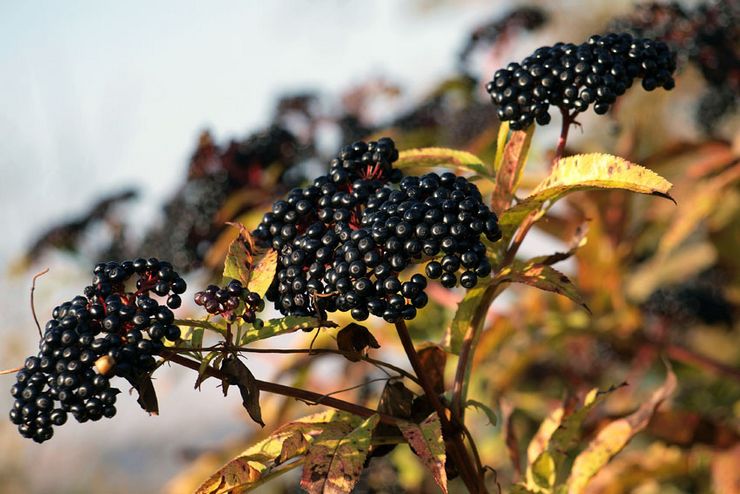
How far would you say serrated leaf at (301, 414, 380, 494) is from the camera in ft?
3.66

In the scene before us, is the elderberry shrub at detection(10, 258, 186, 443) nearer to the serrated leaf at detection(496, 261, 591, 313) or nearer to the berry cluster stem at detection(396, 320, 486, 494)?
the berry cluster stem at detection(396, 320, 486, 494)

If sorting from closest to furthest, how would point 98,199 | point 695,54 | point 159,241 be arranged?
point 695,54, point 159,241, point 98,199

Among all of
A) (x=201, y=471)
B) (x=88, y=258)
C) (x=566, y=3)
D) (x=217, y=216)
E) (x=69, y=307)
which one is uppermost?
(x=566, y=3)

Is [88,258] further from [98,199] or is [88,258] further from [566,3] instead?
[566,3]

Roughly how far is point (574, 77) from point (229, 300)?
676 millimetres

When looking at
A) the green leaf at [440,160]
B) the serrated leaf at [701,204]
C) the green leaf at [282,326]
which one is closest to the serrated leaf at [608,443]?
the green leaf at [440,160]

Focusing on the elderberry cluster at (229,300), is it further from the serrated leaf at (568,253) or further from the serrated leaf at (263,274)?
the serrated leaf at (568,253)

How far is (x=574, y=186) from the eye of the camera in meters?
1.25

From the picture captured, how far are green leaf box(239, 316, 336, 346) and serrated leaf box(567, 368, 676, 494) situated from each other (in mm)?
656

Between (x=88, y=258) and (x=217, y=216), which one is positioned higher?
(x=88, y=258)

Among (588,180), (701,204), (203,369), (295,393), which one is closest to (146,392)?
(203,369)

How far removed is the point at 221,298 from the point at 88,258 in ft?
8.74

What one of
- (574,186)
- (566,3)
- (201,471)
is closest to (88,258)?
(201,471)

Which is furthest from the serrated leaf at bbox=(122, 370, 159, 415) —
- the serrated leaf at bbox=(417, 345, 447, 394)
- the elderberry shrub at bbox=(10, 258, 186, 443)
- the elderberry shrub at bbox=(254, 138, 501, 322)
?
the serrated leaf at bbox=(417, 345, 447, 394)
